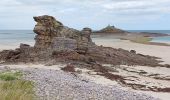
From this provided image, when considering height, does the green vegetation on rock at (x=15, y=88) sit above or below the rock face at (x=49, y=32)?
below

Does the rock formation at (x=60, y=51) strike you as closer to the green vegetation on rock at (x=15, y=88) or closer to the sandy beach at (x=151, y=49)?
the sandy beach at (x=151, y=49)

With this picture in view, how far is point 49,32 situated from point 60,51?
4735mm

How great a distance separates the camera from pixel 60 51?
26.0 metres

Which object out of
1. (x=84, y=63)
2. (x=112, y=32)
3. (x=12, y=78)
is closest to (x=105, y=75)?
(x=84, y=63)

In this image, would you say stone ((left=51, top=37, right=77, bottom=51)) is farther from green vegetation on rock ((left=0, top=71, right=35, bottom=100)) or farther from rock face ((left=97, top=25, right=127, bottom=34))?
rock face ((left=97, top=25, right=127, bottom=34))

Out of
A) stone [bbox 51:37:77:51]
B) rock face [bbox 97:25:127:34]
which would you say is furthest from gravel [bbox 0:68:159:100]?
rock face [bbox 97:25:127:34]

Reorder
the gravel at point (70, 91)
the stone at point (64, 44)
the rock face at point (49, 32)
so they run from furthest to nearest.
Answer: the rock face at point (49, 32)
the stone at point (64, 44)
the gravel at point (70, 91)

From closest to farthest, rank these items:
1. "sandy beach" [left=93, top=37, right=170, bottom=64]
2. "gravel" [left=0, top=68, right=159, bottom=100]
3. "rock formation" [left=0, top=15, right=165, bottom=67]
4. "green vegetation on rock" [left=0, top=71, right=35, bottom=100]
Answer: "green vegetation on rock" [left=0, top=71, right=35, bottom=100]
"gravel" [left=0, top=68, right=159, bottom=100]
"rock formation" [left=0, top=15, right=165, bottom=67]
"sandy beach" [left=93, top=37, right=170, bottom=64]

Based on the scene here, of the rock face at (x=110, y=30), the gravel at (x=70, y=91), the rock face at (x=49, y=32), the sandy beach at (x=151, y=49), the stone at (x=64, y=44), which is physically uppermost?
the rock face at (x=49, y=32)

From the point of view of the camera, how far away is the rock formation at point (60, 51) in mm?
25209

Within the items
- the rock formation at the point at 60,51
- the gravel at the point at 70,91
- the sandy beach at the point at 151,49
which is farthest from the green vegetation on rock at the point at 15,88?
the sandy beach at the point at 151,49

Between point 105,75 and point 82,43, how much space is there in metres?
7.75

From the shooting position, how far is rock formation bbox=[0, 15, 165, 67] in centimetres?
2521

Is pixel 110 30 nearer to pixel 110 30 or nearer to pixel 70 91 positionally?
pixel 110 30
